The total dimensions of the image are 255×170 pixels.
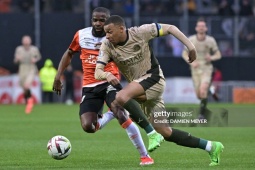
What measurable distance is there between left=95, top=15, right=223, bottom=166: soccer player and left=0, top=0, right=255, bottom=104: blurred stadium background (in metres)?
20.0

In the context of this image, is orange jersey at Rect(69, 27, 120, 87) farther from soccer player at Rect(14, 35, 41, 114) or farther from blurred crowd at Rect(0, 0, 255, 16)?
blurred crowd at Rect(0, 0, 255, 16)

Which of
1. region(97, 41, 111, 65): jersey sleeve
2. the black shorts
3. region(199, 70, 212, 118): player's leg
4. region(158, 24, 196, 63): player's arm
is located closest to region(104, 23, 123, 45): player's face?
region(97, 41, 111, 65): jersey sleeve

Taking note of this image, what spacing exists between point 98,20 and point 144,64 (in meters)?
1.38

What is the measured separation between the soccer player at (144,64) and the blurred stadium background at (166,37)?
789 inches

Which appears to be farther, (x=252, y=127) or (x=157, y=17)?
(x=157, y=17)

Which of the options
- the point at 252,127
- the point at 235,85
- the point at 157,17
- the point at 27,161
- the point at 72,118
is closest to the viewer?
the point at 27,161

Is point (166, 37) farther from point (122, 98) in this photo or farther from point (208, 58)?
point (122, 98)

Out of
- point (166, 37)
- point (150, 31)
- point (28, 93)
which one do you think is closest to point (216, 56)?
point (28, 93)

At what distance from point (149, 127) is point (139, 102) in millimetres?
373

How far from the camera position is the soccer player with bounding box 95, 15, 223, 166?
11.1m

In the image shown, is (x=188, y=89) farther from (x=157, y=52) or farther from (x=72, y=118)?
(x=72, y=118)

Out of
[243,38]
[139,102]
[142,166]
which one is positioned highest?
[139,102]

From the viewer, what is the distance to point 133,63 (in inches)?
444

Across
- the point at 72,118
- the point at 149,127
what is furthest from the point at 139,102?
the point at 72,118
